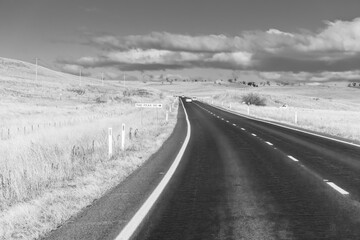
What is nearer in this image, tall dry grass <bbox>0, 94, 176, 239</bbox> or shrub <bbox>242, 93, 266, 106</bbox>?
tall dry grass <bbox>0, 94, 176, 239</bbox>

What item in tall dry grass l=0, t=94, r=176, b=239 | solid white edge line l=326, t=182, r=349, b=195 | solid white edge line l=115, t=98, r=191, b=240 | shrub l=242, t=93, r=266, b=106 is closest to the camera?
solid white edge line l=115, t=98, r=191, b=240

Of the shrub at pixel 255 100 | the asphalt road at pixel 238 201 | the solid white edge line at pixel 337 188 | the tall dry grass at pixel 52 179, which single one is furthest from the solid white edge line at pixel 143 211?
the shrub at pixel 255 100

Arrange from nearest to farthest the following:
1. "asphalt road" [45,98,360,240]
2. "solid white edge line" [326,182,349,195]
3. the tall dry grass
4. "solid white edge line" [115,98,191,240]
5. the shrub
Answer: "solid white edge line" [115,98,191,240]
"asphalt road" [45,98,360,240]
the tall dry grass
"solid white edge line" [326,182,349,195]
the shrub

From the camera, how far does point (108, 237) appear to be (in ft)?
19.9

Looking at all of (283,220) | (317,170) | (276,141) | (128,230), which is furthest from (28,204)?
(276,141)

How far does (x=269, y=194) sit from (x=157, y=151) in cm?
812

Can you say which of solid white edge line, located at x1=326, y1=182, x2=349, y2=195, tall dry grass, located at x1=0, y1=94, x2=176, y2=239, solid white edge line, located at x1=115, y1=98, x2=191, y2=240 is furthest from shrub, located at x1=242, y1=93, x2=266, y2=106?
solid white edge line, located at x1=326, y1=182, x2=349, y2=195

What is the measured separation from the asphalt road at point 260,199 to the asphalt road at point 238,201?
1cm

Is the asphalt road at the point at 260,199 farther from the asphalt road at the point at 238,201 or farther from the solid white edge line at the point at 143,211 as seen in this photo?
the solid white edge line at the point at 143,211

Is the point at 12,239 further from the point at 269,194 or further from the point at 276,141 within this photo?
the point at 276,141

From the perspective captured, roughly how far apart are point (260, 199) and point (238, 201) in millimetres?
467

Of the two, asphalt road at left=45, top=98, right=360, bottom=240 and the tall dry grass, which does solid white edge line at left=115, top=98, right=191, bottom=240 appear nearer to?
asphalt road at left=45, top=98, right=360, bottom=240

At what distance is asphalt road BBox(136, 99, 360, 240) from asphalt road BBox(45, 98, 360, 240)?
1cm

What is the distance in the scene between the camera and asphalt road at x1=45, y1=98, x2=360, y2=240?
6367 mm
